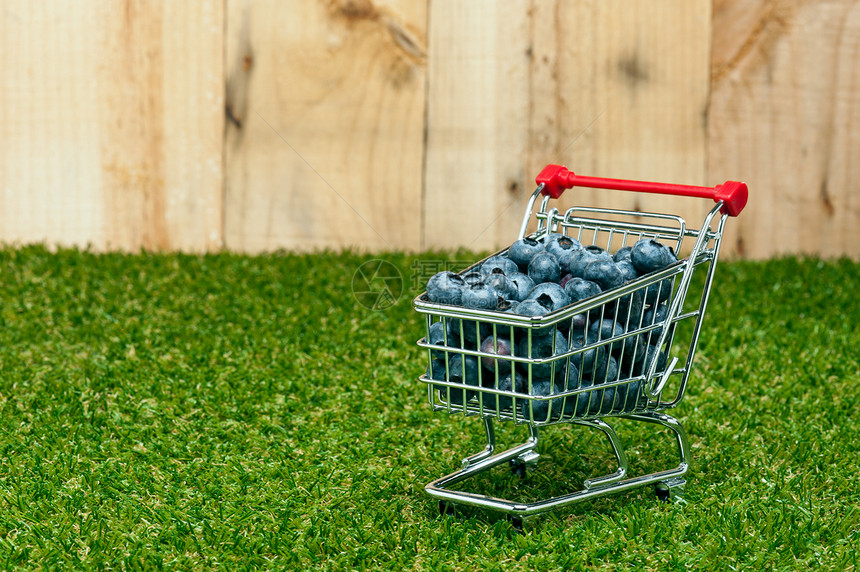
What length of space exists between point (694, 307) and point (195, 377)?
1.94 m

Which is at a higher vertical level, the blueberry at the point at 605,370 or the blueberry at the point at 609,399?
the blueberry at the point at 605,370

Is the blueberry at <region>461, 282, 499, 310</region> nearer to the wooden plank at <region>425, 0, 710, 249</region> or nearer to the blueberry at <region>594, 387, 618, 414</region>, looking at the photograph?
the blueberry at <region>594, 387, 618, 414</region>

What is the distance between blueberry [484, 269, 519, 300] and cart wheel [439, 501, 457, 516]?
524mm

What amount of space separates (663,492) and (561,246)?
2.08 feet

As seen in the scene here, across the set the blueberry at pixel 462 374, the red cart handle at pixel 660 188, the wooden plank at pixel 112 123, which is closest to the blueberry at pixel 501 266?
the blueberry at pixel 462 374

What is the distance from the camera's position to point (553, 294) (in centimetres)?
196

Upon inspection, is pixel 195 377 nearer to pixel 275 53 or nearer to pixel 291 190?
pixel 291 190

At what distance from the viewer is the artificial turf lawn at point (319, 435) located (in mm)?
2035

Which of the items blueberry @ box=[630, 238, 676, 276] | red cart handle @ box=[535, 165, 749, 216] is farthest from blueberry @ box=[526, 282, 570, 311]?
red cart handle @ box=[535, 165, 749, 216]

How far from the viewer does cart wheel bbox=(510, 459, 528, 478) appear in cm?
245

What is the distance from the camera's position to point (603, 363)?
2.06 m

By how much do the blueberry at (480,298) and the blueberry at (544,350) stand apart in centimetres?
10

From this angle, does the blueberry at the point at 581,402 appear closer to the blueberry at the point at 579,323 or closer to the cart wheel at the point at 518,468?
the blueberry at the point at 579,323

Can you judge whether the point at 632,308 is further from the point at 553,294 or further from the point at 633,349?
the point at 553,294
